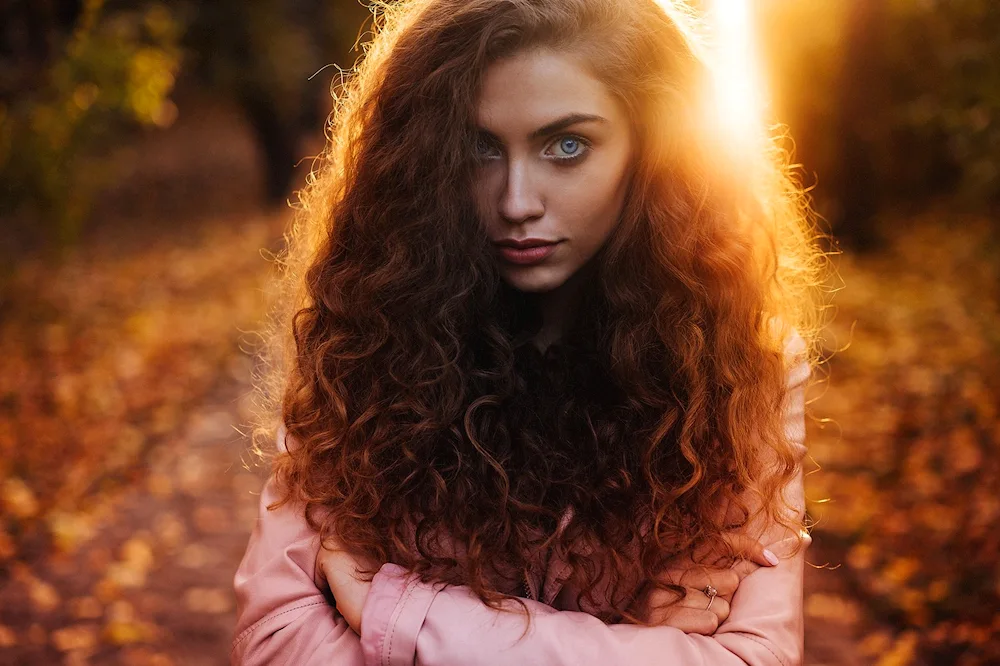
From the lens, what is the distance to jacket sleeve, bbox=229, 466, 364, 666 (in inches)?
67.3

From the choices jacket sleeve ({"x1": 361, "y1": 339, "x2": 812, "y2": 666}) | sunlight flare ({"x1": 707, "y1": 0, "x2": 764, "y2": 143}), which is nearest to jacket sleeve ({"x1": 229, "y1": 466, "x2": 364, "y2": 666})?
jacket sleeve ({"x1": 361, "y1": 339, "x2": 812, "y2": 666})

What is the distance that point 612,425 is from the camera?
186cm

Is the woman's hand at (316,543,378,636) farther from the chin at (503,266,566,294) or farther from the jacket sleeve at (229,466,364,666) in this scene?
the chin at (503,266,566,294)

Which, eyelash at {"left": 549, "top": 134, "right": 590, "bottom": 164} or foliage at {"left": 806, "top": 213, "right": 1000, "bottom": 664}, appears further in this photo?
foliage at {"left": 806, "top": 213, "right": 1000, "bottom": 664}

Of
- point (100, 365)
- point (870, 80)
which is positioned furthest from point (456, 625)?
point (870, 80)

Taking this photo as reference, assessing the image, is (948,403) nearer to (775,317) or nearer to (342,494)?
(775,317)

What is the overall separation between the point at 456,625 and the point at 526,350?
65 centimetres

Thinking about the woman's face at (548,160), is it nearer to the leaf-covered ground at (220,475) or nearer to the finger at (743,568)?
the finger at (743,568)

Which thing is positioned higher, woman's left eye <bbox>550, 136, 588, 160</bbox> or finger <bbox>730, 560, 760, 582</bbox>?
woman's left eye <bbox>550, 136, 588, 160</bbox>

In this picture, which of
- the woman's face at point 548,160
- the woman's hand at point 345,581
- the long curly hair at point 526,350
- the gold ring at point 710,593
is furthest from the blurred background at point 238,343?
the woman's hand at point 345,581

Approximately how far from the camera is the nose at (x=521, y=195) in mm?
1767

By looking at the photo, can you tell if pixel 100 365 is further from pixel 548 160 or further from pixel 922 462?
pixel 548 160

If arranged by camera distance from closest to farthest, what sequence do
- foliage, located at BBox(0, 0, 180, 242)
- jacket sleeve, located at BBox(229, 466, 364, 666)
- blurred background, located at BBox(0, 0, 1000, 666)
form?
jacket sleeve, located at BBox(229, 466, 364, 666) → blurred background, located at BBox(0, 0, 1000, 666) → foliage, located at BBox(0, 0, 180, 242)

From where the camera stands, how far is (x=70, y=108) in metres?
6.18
